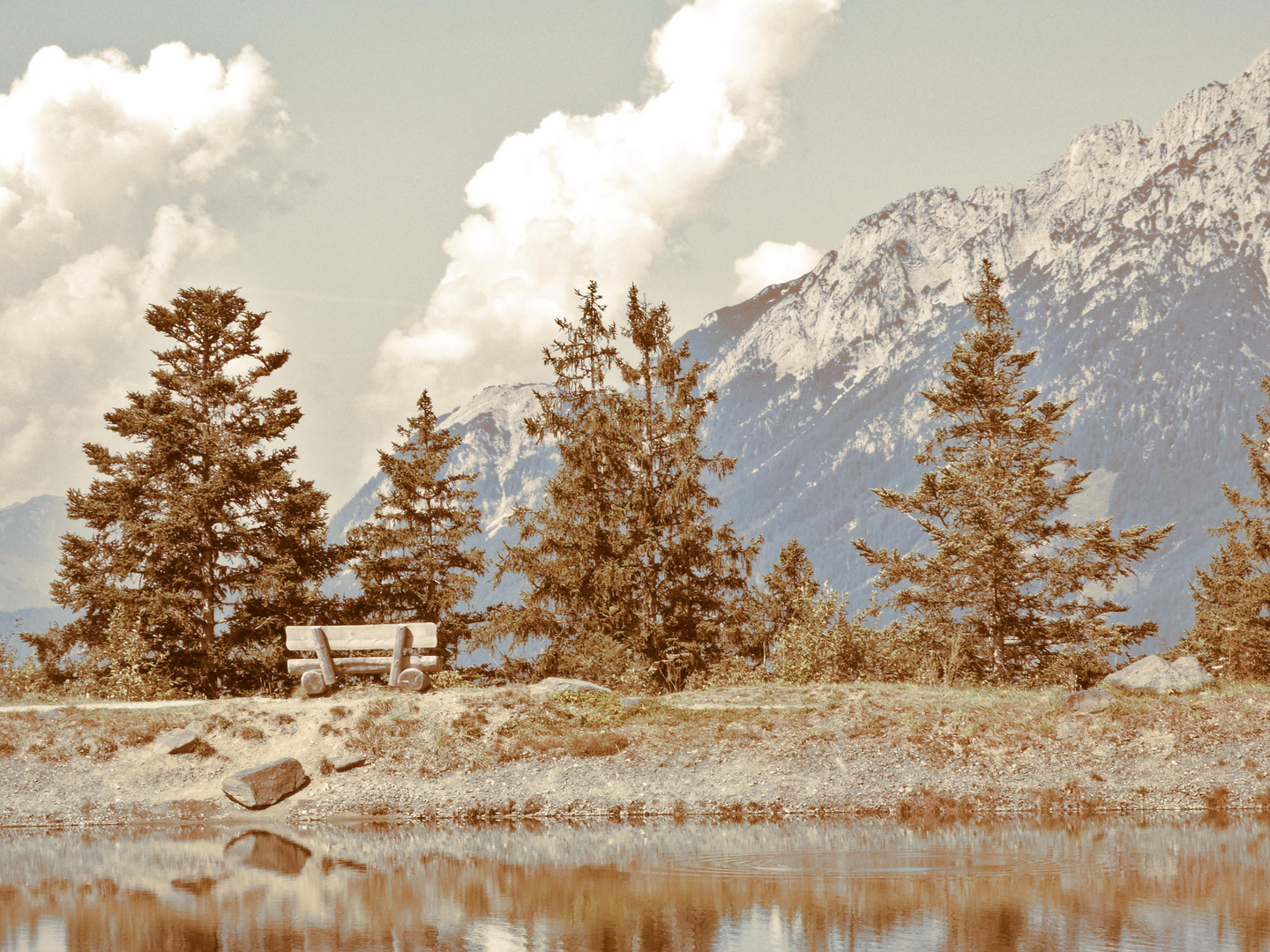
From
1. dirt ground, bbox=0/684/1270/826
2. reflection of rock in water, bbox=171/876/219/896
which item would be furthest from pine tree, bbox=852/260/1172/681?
reflection of rock in water, bbox=171/876/219/896

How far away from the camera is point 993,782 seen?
22.3 m

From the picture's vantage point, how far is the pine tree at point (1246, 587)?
50062 mm

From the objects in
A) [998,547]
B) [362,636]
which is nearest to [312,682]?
[362,636]

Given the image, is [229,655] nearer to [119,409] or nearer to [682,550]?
[119,409]

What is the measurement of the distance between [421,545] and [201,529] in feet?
36.1

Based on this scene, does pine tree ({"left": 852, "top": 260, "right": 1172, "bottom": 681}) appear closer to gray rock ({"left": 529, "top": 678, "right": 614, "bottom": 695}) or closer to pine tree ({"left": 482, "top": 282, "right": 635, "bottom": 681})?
pine tree ({"left": 482, "top": 282, "right": 635, "bottom": 681})

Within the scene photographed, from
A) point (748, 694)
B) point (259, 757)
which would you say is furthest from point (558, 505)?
point (259, 757)

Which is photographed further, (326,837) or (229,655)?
(229,655)

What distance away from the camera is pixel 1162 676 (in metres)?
27.5

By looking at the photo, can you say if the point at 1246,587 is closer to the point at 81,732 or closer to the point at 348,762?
the point at 348,762

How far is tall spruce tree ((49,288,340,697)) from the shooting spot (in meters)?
38.3

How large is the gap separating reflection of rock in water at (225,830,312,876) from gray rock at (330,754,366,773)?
2817 mm

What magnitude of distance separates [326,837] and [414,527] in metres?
28.0

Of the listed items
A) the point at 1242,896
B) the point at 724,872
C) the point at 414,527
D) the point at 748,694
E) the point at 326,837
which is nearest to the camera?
the point at 1242,896
